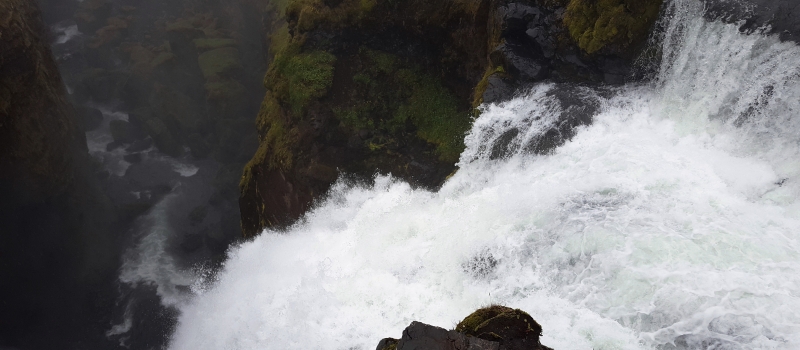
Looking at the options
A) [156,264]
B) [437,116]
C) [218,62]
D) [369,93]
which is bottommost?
[156,264]

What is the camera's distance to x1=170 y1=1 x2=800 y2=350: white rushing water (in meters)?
10.8

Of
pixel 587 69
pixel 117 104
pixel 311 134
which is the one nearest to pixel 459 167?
pixel 587 69

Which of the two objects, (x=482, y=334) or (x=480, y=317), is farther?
(x=480, y=317)

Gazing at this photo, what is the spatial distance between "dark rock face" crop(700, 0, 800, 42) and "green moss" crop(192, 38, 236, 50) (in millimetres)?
29290

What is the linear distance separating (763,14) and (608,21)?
411cm

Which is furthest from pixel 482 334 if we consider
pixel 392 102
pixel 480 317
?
pixel 392 102

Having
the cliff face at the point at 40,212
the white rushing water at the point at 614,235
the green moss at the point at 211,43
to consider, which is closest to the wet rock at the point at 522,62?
the white rushing water at the point at 614,235

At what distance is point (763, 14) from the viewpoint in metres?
13.8

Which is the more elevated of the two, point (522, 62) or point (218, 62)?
point (522, 62)

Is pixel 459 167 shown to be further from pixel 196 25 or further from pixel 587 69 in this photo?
pixel 196 25

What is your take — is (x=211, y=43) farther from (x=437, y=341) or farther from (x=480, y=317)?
(x=437, y=341)

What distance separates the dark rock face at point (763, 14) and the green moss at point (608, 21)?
5.89 ft

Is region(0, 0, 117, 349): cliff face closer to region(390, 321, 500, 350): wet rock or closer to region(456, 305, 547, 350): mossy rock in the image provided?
region(390, 321, 500, 350): wet rock

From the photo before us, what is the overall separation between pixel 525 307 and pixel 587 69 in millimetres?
9174
